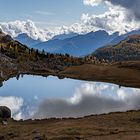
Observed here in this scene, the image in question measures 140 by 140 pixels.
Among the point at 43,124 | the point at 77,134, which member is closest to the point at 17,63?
the point at 43,124

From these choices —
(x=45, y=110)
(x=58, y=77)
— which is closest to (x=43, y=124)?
(x=45, y=110)

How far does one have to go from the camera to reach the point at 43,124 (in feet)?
177

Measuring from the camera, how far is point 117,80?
472ft

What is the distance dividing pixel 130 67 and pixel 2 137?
139360 mm

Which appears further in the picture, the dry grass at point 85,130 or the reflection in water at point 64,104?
the reflection in water at point 64,104

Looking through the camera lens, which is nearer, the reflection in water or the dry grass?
the dry grass

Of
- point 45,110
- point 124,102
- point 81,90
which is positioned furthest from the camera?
point 81,90

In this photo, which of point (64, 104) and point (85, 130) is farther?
point (64, 104)

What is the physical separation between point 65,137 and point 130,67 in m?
140

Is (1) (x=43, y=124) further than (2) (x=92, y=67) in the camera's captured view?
No

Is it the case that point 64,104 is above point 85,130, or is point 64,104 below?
above

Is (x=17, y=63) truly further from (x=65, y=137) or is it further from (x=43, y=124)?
(x=65, y=137)

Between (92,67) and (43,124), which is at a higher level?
(92,67)

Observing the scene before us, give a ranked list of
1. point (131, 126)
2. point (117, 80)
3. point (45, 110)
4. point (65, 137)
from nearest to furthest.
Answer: point (65, 137) → point (131, 126) → point (45, 110) → point (117, 80)
